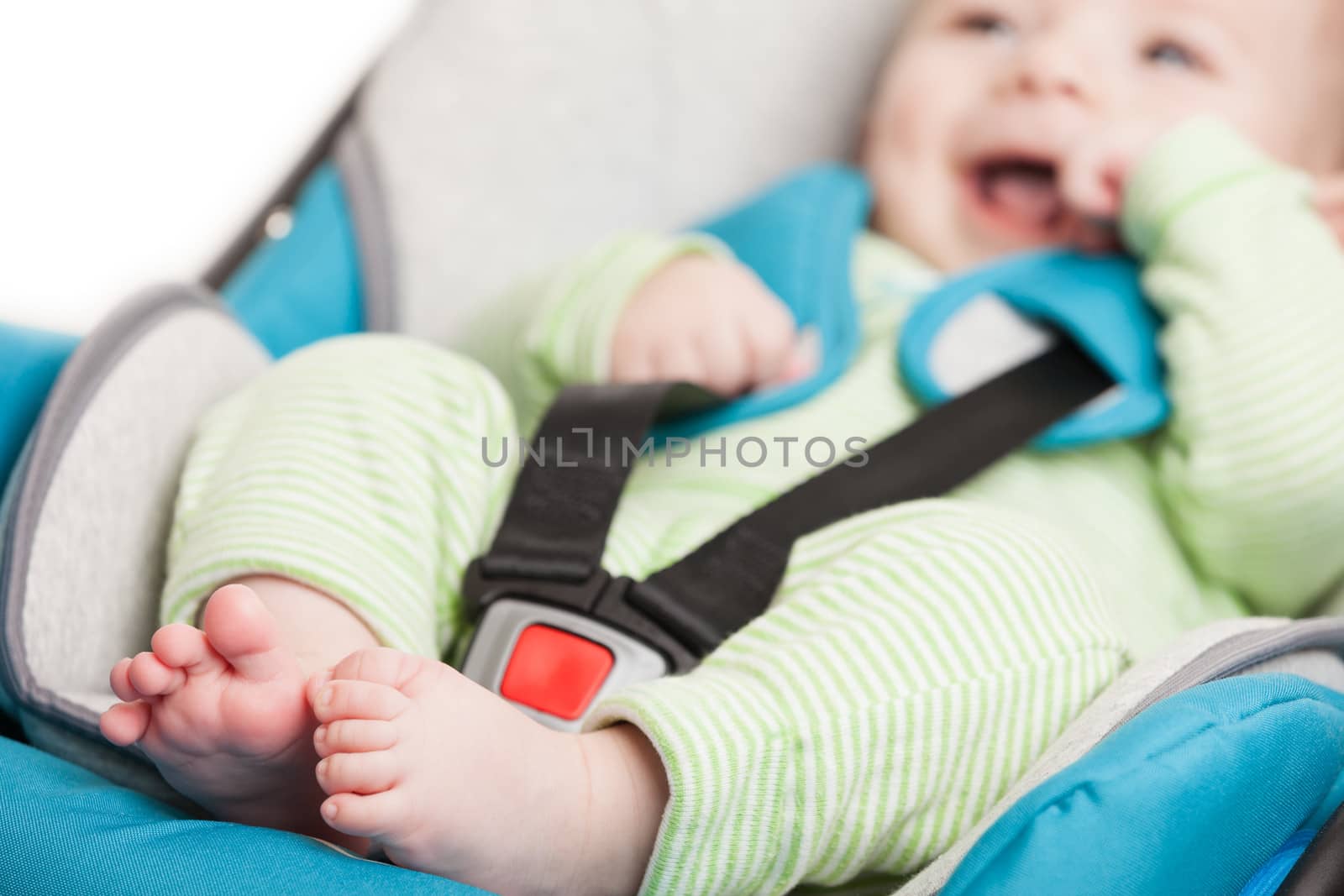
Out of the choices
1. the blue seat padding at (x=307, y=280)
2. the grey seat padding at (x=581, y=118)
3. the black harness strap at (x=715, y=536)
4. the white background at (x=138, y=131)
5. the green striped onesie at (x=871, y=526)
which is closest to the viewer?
the green striped onesie at (x=871, y=526)

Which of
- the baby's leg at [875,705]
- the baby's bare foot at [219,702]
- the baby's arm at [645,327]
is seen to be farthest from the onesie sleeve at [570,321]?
the baby's bare foot at [219,702]

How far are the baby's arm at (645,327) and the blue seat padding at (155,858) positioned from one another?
47cm

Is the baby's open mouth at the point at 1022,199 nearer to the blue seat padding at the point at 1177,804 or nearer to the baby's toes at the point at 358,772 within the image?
the blue seat padding at the point at 1177,804

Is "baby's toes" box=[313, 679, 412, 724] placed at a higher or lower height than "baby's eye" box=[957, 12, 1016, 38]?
lower

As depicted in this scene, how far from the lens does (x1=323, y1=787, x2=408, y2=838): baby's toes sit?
0.47 m

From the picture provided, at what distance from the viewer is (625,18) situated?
4.21 ft

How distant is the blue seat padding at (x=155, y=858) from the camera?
48cm

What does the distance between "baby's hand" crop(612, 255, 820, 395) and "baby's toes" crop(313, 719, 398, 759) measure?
455 millimetres

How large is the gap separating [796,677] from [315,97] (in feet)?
2.62

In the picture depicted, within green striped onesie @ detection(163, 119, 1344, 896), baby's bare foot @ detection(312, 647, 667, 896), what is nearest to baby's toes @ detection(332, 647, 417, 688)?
baby's bare foot @ detection(312, 647, 667, 896)

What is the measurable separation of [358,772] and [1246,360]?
71cm

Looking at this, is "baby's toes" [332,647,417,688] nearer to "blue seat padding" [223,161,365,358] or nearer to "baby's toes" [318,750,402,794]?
"baby's toes" [318,750,402,794]

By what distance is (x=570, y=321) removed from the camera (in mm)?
969

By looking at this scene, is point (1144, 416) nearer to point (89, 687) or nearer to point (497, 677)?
point (497, 677)
